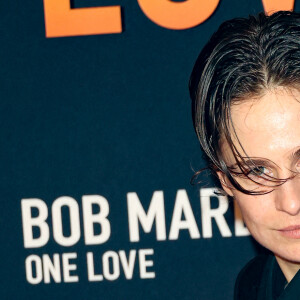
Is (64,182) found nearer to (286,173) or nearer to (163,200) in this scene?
(163,200)

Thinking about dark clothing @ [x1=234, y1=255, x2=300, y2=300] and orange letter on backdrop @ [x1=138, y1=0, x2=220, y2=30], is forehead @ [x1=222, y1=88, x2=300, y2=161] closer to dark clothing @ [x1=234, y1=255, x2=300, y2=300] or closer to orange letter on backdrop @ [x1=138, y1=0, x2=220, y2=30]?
dark clothing @ [x1=234, y1=255, x2=300, y2=300]

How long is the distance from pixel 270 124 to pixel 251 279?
53cm

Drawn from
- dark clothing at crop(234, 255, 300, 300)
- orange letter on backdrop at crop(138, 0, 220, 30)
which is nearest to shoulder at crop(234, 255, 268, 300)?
dark clothing at crop(234, 255, 300, 300)

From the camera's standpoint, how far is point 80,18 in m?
1.62

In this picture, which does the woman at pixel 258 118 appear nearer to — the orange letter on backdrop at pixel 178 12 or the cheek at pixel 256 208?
the cheek at pixel 256 208

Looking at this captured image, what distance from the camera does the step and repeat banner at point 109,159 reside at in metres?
1.63

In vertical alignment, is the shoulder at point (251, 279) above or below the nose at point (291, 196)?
below

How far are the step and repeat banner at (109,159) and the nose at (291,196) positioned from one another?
2.18 ft

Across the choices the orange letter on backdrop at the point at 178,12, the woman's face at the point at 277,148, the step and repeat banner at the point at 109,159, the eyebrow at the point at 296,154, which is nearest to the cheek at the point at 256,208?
the woman's face at the point at 277,148

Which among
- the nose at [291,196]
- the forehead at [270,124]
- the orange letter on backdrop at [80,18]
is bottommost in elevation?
the nose at [291,196]

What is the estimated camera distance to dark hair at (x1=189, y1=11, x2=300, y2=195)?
0.99 meters

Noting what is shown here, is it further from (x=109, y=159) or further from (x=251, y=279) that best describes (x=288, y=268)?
(x=109, y=159)

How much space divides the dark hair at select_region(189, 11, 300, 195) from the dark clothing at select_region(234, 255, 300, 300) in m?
0.33

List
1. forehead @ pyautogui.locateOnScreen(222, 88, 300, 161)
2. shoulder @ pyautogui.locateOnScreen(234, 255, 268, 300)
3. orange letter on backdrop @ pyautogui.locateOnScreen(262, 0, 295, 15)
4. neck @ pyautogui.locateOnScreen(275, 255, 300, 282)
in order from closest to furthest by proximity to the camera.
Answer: forehead @ pyautogui.locateOnScreen(222, 88, 300, 161) → neck @ pyautogui.locateOnScreen(275, 255, 300, 282) → shoulder @ pyautogui.locateOnScreen(234, 255, 268, 300) → orange letter on backdrop @ pyautogui.locateOnScreen(262, 0, 295, 15)
